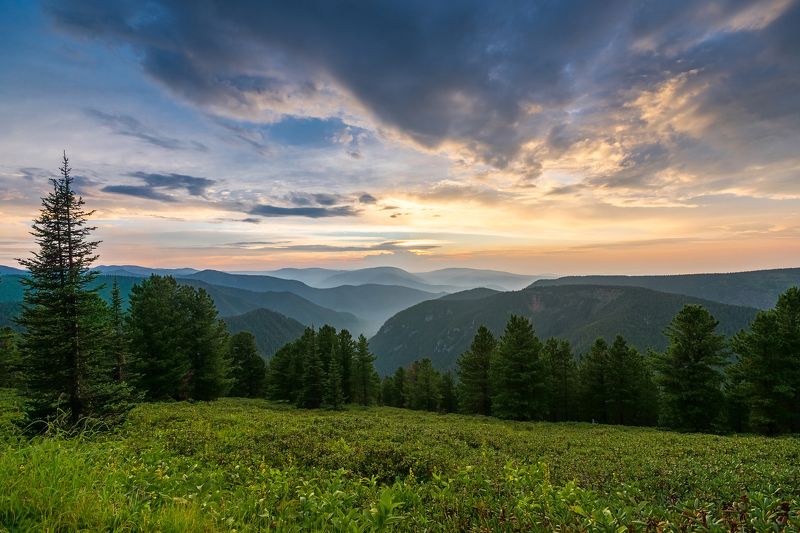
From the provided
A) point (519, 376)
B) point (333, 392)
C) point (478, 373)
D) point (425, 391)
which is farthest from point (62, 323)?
point (425, 391)

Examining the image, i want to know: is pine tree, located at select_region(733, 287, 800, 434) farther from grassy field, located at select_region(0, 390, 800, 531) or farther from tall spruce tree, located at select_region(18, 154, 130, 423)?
tall spruce tree, located at select_region(18, 154, 130, 423)

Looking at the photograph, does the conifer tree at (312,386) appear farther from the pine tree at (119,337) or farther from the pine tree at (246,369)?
the pine tree at (119,337)

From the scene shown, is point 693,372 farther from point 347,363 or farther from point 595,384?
point 347,363

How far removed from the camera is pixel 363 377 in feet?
186

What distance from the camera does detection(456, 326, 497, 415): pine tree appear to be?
44.8m

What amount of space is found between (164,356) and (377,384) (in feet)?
111

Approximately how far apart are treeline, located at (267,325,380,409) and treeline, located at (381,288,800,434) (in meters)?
10.6

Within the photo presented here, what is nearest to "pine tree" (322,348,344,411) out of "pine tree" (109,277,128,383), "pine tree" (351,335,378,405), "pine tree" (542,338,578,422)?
"pine tree" (351,335,378,405)

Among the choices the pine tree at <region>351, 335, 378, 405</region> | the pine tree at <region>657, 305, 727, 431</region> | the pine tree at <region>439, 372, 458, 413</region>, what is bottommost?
the pine tree at <region>439, 372, 458, 413</region>

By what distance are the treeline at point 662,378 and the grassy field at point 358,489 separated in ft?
63.6

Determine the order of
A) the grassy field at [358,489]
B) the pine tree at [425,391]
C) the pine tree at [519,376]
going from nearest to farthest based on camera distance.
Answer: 1. the grassy field at [358,489]
2. the pine tree at [519,376]
3. the pine tree at [425,391]

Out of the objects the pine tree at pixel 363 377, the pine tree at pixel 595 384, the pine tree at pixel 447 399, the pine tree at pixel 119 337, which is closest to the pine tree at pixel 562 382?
the pine tree at pixel 595 384

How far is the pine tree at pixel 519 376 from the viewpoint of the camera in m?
36.2

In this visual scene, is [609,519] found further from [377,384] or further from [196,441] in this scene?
[377,384]
